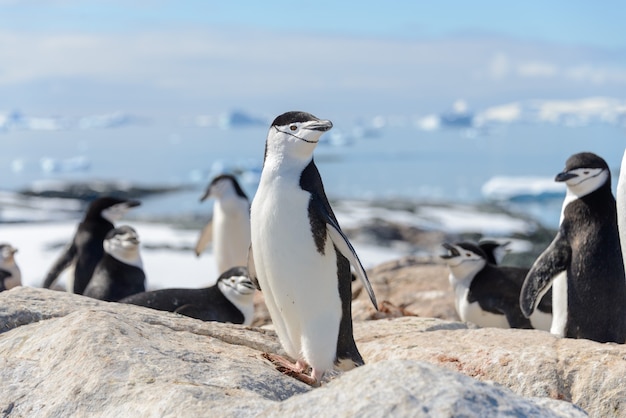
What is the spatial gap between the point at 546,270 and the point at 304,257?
7.03 feet

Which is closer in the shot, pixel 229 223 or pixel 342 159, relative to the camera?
pixel 229 223

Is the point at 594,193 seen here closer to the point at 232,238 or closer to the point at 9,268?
the point at 232,238

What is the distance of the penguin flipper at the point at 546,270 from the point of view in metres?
5.40

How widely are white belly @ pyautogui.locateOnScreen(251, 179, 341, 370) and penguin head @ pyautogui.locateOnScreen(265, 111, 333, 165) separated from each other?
0.15 meters

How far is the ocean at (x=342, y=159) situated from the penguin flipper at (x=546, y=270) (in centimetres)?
1739

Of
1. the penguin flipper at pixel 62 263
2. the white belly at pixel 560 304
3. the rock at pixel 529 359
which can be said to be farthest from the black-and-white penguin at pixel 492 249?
the penguin flipper at pixel 62 263

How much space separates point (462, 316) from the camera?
7035 mm

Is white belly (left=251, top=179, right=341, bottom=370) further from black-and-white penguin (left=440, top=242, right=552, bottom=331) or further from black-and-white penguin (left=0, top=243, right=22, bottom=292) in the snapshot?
Answer: black-and-white penguin (left=0, top=243, right=22, bottom=292)

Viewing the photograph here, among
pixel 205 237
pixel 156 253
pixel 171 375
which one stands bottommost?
pixel 156 253

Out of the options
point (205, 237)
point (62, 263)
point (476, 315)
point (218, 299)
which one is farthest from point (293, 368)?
point (205, 237)

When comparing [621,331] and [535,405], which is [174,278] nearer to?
[621,331]

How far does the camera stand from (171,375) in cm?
297

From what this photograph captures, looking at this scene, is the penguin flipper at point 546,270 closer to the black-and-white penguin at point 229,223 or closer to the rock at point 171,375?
the rock at point 171,375

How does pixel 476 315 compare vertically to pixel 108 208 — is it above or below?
below
